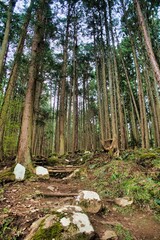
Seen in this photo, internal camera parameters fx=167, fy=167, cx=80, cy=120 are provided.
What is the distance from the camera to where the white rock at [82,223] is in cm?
257

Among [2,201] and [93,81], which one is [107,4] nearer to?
[93,81]

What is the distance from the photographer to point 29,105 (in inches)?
259

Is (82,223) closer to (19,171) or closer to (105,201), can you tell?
(105,201)

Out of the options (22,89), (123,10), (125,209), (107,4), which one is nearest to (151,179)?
(125,209)

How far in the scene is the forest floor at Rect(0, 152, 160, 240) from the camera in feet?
9.70

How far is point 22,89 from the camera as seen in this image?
16094 millimetres

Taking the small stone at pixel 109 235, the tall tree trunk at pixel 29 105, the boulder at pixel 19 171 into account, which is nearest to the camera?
the small stone at pixel 109 235

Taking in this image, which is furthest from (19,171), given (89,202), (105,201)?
(105,201)

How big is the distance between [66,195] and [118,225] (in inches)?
62.0

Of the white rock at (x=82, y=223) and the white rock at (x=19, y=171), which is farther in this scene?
the white rock at (x=19, y=171)

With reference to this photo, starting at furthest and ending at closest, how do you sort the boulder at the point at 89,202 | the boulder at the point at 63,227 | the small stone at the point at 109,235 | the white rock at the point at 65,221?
the boulder at the point at 89,202, the small stone at the point at 109,235, the white rock at the point at 65,221, the boulder at the point at 63,227

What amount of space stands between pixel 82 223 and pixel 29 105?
4.93m

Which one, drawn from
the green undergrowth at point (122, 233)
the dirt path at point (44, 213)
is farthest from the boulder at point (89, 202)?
the green undergrowth at point (122, 233)

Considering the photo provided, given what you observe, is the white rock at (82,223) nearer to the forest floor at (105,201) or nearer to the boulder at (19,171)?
the forest floor at (105,201)
